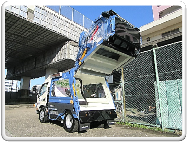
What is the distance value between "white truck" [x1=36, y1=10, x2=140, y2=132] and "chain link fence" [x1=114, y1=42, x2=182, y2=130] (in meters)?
1.48

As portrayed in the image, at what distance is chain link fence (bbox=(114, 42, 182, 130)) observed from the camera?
16.9ft

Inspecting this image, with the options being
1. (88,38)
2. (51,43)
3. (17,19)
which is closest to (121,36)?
(88,38)

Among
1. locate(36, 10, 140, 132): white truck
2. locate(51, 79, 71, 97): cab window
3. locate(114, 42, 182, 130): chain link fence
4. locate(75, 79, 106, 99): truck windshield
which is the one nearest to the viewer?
locate(36, 10, 140, 132): white truck

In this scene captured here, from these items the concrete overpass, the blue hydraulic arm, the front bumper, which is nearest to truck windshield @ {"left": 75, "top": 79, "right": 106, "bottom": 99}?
the front bumper

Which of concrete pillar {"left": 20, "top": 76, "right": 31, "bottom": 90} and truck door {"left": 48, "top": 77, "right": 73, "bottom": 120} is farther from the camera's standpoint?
concrete pillar {"left": 20, "top": 76, "right": 31, "bottom": 90}

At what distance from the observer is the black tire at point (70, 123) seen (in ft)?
15.2

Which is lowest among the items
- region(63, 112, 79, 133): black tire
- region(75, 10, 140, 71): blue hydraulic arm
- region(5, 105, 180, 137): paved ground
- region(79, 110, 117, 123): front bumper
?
region(5, 105, 180, 137): paved ground

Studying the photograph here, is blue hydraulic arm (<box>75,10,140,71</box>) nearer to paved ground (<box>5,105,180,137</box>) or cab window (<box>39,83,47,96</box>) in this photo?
paved ground (<box>5,105,180,137</box>)

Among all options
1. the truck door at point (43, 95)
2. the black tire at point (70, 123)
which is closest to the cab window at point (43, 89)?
the truck door at point (43, 95)

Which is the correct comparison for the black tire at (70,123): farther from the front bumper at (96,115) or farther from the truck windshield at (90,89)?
the truck windshield at (90,89)

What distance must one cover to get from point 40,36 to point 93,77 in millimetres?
13386

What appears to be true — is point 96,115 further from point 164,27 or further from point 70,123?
point 164,27
